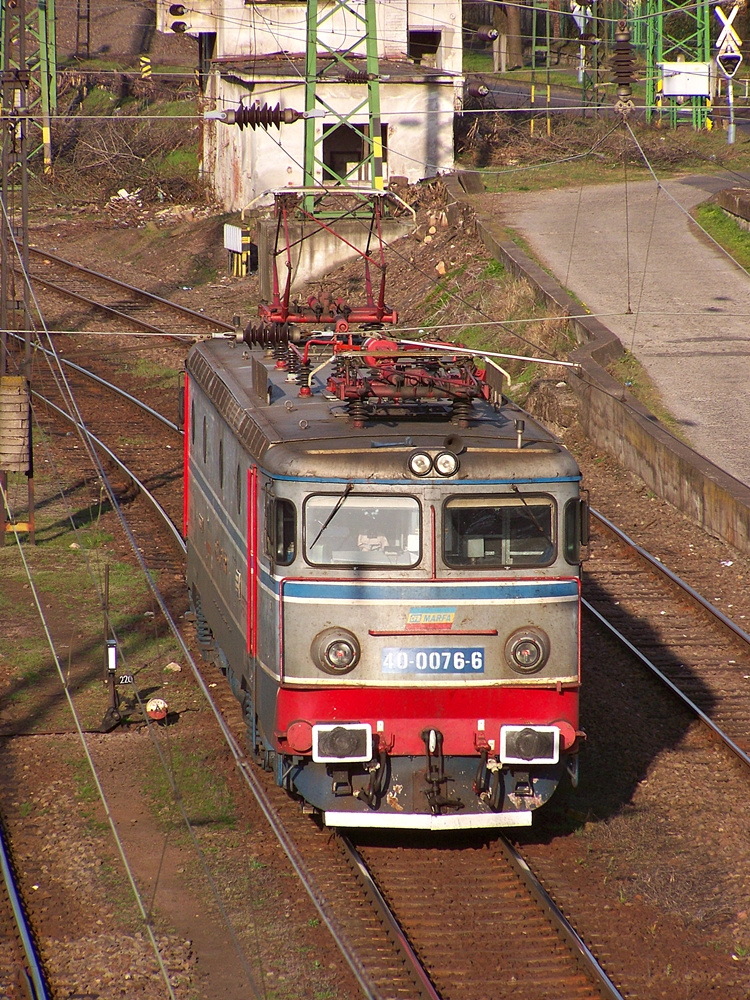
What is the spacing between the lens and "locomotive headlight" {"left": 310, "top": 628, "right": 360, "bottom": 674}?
920 centimetres

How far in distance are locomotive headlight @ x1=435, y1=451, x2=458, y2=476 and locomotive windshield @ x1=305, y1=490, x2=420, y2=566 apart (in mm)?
288

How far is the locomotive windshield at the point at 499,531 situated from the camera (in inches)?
364

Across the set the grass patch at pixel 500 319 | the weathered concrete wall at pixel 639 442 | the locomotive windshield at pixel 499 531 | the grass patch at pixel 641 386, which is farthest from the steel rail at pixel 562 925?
the grass patch at pixel 500 319

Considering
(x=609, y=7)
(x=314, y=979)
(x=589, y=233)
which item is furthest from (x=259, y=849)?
(x=609, y=7)

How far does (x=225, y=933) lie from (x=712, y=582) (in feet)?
29.8

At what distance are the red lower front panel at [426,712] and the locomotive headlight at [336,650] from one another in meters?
0.16

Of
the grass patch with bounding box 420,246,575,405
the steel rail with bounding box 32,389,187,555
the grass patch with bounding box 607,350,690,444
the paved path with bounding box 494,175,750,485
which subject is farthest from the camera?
the grass patch with bounding box 420,246,575,405

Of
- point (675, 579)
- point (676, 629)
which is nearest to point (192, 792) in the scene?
point (676, 629)

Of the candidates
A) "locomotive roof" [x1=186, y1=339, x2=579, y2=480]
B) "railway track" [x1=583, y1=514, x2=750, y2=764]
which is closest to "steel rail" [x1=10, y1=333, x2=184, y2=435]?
"railway track" [x1=583, y1=514, x2=750, y2=764]

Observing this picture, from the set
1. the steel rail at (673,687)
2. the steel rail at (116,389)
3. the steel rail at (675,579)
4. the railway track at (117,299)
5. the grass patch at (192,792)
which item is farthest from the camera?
the railway track at (117,299)

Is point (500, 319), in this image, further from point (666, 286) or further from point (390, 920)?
point (390, 920)

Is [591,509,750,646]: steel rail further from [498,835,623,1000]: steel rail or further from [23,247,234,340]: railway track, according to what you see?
[23,247,234,340]: railway track

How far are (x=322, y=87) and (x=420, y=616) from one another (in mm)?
28779

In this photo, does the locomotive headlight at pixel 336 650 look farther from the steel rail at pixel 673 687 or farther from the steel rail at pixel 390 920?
the steel rail at pixel 673 687
